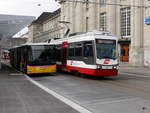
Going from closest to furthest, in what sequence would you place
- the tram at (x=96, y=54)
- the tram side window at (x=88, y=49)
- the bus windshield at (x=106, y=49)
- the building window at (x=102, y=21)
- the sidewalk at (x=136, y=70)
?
1. the tram at (x=96, y=54)
2. the bus windshield at (x=106, y=49)
3. the tram side window at (x=88, y=49)
4. the sidewalk at (x=136, y=70)
5. the building window at (x=102, y=21)

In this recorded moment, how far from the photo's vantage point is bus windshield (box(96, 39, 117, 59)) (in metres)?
19.2

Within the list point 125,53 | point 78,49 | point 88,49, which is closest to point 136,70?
point 78,49

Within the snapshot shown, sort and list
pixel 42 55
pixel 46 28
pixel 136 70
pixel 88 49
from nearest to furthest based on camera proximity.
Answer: pixel 88 49 → pixel 42 55 → pixel 136 70 → pixel 46 28

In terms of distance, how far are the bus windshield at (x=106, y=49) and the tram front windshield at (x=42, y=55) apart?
5.06 meters

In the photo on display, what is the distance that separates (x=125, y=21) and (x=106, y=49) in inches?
986

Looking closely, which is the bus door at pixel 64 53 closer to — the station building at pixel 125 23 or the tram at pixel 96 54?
the tram at pixel 96 54

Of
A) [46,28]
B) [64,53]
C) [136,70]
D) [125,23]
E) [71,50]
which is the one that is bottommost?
[136,70]

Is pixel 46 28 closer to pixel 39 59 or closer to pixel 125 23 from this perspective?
pixel 125 23

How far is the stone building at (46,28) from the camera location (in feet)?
256

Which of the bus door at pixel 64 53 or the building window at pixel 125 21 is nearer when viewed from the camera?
the bus door at pixel 64 53

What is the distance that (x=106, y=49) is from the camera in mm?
19453

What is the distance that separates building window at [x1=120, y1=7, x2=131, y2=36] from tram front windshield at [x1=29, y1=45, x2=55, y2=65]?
2186 cm

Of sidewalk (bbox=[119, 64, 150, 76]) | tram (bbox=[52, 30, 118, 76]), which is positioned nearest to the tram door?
sidewalk (bbox=[119, 64, 150, 76])

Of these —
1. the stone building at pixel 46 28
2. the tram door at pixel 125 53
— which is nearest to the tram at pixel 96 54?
the tram door at pixel 125 53
